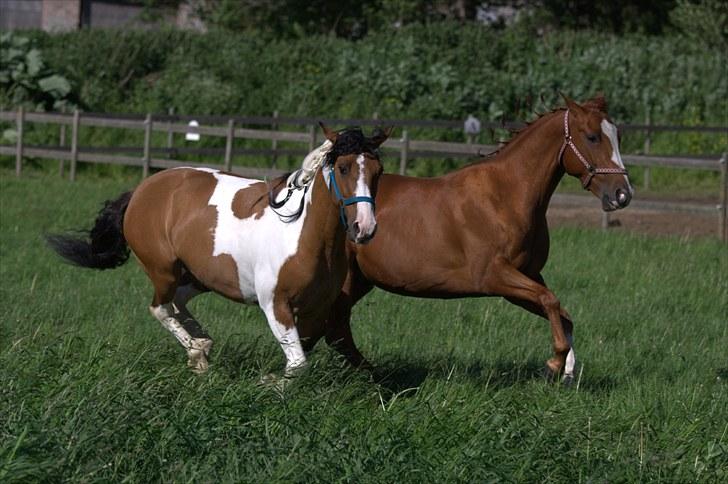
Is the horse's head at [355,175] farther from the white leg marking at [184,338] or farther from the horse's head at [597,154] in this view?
the horse's head at [597,154]

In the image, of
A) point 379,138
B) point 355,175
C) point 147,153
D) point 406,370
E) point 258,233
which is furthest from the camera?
point 147,153

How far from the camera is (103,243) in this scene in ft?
30.7

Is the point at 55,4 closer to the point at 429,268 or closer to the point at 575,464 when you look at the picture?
the point at 429,268

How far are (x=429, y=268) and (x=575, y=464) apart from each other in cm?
283

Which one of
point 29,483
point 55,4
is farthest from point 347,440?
point 55,4

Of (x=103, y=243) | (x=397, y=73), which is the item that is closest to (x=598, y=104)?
(x=103, y=243)

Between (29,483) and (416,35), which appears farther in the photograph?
(416,35)

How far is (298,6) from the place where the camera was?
3866 cm

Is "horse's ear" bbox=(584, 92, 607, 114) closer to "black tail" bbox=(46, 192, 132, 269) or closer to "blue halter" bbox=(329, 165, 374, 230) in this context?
"blue halter" bbox=(329, 165, 374, 230)

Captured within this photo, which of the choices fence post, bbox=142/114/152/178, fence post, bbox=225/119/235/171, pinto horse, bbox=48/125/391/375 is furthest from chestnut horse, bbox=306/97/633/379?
fence post, bbox=142/114/152/178

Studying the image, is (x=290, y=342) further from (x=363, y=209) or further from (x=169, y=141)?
(x=169, y=141)

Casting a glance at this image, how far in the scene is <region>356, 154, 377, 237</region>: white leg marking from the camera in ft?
22.4

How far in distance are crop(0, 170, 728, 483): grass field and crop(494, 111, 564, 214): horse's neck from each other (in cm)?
116

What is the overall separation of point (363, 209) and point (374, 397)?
1.23 m
